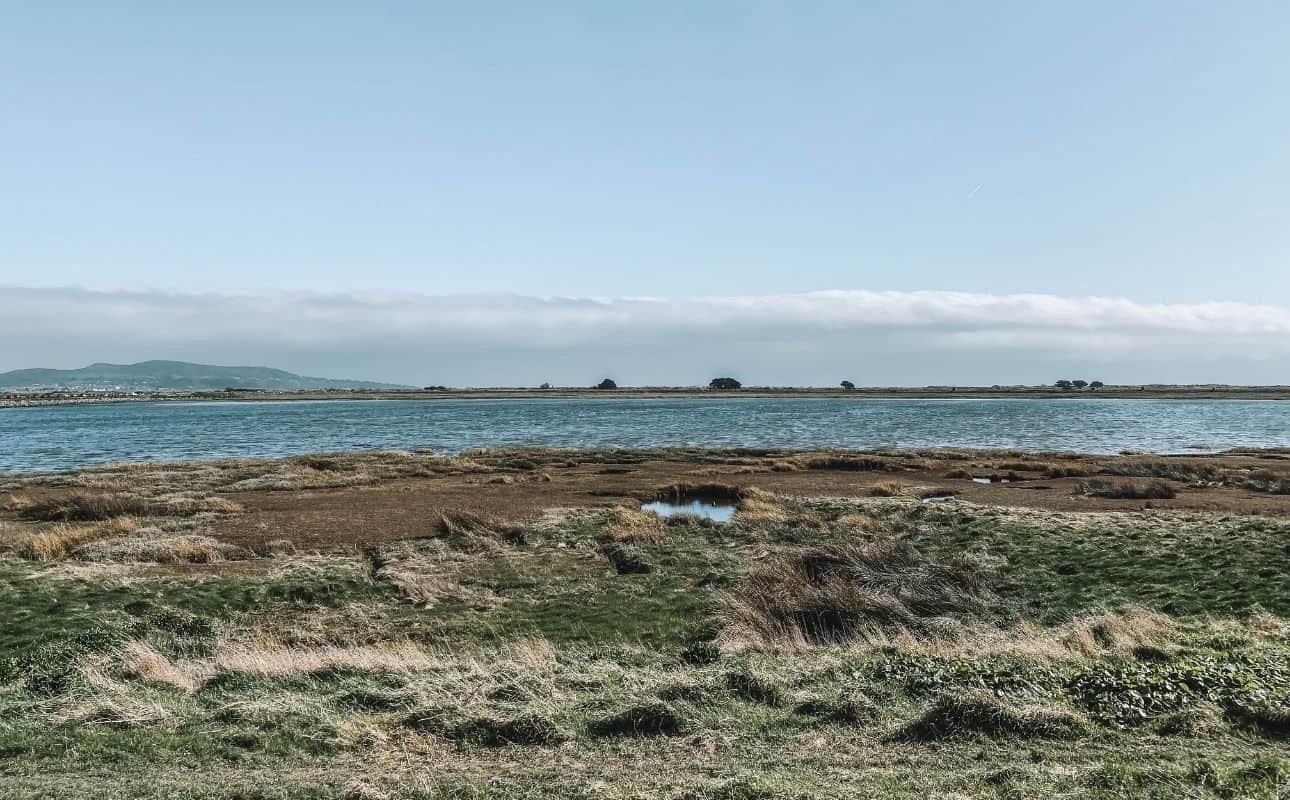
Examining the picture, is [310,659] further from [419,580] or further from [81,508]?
[81,508]

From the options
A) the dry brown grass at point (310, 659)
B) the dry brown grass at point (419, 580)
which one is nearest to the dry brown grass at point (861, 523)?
the dry brown grass at point (419, 580)

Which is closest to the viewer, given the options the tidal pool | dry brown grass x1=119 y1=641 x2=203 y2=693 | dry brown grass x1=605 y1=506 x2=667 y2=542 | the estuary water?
dry brown grass x1=119 y1=641 x2=203 y2=693

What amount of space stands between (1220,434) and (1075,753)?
103 meters

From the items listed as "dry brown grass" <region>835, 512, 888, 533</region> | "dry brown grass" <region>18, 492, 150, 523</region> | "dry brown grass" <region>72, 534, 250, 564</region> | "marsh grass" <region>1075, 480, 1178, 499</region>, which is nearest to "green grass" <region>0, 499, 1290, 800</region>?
"dry brown grass" <region>72, 534, 250, 564</region>

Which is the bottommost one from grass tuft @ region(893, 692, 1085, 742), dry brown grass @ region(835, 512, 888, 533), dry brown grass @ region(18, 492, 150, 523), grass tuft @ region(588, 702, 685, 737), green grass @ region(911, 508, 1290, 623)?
dry brown grass @ region(18, 492, 150, 523)

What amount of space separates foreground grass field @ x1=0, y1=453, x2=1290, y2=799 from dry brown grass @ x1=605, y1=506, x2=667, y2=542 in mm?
200

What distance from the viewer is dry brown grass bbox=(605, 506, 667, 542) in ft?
84.4

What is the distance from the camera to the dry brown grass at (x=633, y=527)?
2572 cm

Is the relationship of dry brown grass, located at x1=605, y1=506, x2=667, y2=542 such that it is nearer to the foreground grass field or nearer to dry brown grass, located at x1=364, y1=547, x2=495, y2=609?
the foreground grass field

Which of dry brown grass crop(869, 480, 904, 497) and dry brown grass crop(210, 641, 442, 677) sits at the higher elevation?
dry brown grass crop(210, 641, 442, 677)

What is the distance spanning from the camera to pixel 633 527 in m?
27.0

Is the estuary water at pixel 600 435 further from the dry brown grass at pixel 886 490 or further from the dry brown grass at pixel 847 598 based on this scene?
the dry brown grass at pixel 847 598

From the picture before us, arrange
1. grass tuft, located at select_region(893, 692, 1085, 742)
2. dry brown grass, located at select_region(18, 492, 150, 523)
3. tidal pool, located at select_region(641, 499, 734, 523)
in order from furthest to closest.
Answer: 1. tidal pool, located at select_region(641, 499, 734, 523)
2. dry brown grass, located at select_region(18, 492, 150, 523)
3. grass tuft, located at select_region(893, 692, 1085, 742)

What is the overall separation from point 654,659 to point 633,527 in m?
13.9
